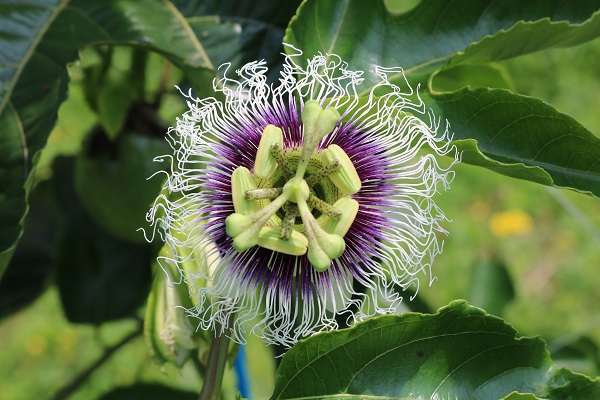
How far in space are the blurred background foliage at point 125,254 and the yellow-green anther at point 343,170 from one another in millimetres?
288

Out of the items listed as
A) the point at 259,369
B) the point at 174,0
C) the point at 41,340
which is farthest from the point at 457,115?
the point at 41,340

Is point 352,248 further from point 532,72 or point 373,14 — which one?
point 532,72

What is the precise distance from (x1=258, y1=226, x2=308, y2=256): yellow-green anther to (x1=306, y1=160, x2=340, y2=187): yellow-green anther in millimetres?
61

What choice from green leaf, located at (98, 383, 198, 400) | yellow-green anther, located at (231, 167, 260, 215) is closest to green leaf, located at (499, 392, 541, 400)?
yellow-green anther, located at (231, 167, 260, 215)

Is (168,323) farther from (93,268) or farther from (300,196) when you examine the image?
(93,268)

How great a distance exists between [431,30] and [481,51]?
9 cm

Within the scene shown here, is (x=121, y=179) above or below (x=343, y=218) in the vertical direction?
below

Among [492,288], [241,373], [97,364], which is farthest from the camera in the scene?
[492,288]

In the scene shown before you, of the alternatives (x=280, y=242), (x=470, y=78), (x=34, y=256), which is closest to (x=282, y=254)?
(x=280, y=242)

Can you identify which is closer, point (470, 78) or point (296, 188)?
point (296, 188)

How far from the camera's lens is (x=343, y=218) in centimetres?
67

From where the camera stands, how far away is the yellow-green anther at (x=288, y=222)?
0.65m

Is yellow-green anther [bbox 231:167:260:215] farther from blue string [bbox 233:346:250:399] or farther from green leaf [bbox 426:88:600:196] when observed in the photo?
blue string [bbox 233:346:250:399]

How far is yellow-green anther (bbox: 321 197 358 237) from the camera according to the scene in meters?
0.67
